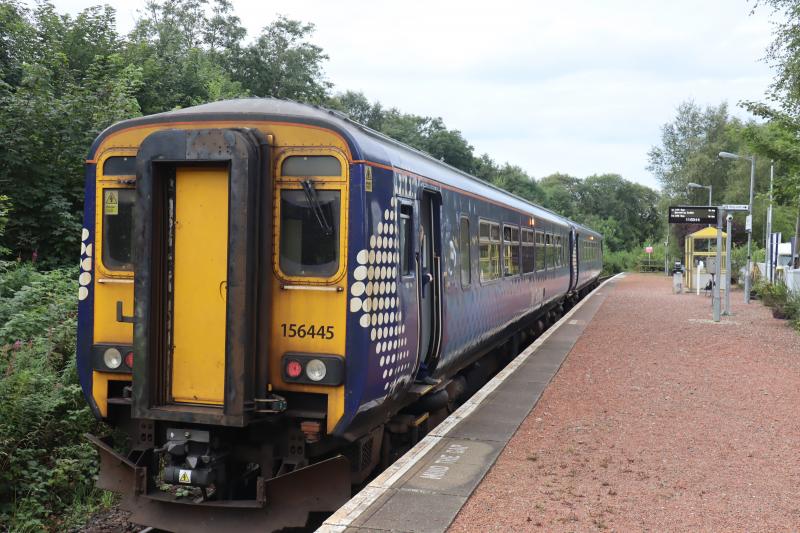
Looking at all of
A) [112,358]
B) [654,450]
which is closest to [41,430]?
[112,358]

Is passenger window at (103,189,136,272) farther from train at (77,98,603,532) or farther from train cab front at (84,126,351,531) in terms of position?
train cab front at (84,126,351,531)

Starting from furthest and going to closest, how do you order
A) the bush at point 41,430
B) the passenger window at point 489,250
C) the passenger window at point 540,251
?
the passenger window at point 540,251 → the passenger window at point 489,250 → the bush at point 41,430

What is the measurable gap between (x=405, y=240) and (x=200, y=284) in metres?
1.79

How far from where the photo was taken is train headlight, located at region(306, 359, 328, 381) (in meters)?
4.88

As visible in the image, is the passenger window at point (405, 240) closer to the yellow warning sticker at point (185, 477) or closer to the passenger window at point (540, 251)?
the yellow warning sticker at point (185, 477)

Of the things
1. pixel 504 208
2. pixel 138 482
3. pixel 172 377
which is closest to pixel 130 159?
pixel 172 377

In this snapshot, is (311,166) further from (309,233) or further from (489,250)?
(489,250)

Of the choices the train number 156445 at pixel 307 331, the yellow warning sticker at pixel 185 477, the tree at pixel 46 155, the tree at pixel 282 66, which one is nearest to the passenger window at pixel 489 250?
the train number 156445 at pixel 307 331

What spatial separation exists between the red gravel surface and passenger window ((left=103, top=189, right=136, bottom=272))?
120 inches

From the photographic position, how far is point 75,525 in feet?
21.0

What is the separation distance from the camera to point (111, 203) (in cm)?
537

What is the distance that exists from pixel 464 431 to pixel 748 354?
8376 mm

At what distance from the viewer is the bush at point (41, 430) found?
666 cm

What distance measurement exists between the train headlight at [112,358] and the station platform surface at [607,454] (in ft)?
6.35
